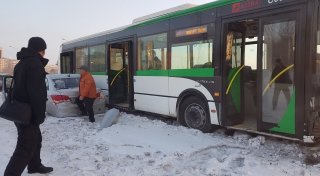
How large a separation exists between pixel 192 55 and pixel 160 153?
124 inches

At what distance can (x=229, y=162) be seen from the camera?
18.9 ft

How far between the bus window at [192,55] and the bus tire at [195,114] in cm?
84

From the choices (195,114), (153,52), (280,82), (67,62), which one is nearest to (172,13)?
(153,52)

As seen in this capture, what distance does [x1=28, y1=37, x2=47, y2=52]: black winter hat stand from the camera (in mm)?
4906

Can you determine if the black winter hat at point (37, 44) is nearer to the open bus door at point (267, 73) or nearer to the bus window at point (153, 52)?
the open bus door at point (267, 73)

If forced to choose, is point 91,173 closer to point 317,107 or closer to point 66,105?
point 317,107

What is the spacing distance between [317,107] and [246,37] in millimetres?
2555

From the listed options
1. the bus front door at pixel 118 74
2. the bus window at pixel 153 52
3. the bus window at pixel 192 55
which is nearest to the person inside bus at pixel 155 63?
the bus window at pixel 153 52

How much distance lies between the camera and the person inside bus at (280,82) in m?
6.59

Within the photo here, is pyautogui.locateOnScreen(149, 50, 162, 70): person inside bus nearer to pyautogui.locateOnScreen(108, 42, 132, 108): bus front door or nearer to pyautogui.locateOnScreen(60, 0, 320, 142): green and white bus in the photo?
pyautogui.locateOnScreen(60, 0, 320, 142): green and white bus

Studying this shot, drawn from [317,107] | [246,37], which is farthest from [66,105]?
[317,107]

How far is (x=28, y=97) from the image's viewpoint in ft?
15.4

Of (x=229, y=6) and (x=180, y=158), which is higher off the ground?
(x=229, y=6)

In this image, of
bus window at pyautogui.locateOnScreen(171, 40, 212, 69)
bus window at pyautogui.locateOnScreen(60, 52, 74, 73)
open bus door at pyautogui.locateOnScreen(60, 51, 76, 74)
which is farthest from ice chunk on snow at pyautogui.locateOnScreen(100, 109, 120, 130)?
bus window at pyautogui.locateOnScreen(60, 52, 74, 73)
